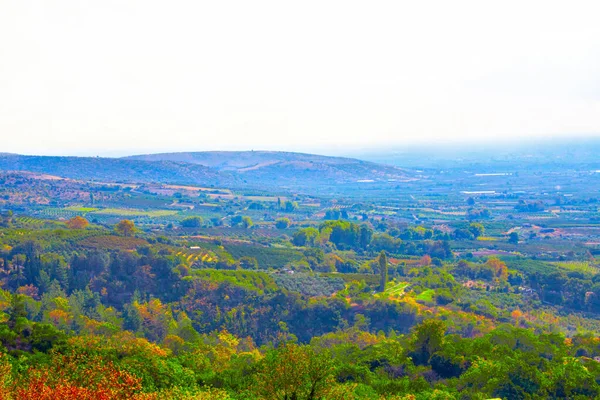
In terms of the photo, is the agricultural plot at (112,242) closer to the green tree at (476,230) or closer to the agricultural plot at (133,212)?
the agricultural plot at (133,212)

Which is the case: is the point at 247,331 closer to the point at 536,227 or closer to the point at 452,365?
the point at 452,365

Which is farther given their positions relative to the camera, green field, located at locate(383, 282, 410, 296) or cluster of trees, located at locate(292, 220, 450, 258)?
cluster of trees, located at locate(292, 220, 450, 258)

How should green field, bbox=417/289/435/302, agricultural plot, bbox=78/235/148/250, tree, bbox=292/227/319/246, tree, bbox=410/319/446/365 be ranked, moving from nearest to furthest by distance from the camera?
1. tree, bbox=410/319/446/365
2. green field, bbox=417/289/435/302
3. agricultural plot, bbox=78/235/148/250
4. tree, bbox=292/227/319/246

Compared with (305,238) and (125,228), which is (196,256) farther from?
(305,238)

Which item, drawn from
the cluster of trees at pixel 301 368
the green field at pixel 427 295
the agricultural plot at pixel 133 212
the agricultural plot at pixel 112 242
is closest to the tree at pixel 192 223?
the agricultural plot at pixel 133 212

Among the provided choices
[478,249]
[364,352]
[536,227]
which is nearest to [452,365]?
[364,352]

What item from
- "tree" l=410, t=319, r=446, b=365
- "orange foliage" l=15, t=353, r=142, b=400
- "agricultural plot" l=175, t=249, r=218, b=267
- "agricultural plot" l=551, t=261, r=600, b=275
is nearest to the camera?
"orange foliage" l=15, t=353, r=142, b=400

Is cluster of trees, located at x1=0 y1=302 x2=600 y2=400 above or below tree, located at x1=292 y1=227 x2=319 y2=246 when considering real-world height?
above

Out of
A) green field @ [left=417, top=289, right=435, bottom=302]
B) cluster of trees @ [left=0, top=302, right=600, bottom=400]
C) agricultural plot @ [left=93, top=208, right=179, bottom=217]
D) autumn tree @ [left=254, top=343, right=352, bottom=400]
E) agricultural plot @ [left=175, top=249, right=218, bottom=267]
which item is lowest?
green field @ [left=417, top=289, right=435, bottom=302]

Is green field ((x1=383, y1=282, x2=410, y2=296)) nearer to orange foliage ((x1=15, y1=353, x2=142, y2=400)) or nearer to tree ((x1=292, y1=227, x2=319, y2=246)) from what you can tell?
tree ((x1=292, y1=227, x2=319, y2=246))

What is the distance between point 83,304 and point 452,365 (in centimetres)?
2764

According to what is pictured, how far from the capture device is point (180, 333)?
42.1 m

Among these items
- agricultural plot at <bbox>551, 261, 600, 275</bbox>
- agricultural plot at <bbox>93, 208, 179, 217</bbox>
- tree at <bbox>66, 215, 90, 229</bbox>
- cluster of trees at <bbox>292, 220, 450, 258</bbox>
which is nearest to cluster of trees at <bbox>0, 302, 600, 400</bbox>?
agricultural plot at <bbox>551, 261, 600, 275</bbox>

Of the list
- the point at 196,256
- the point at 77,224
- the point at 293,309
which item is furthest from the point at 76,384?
the point at 77,224
